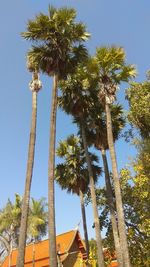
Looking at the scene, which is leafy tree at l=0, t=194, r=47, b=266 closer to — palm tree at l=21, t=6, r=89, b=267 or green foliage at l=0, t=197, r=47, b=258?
green foliage at l=0, t=197, r=47, b=258

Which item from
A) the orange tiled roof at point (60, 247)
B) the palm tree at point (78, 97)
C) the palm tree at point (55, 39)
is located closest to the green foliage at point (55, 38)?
the palm tree at point (55, 39)

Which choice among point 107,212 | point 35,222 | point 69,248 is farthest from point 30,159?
point 35,222

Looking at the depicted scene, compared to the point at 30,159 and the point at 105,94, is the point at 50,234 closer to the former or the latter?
the point at 30,159

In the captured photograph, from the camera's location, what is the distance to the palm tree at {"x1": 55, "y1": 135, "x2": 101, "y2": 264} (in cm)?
2688

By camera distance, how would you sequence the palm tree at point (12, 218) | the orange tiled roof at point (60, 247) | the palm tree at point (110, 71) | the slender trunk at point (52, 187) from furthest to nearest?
1. the palm tree at point (12, 218)
2. the orange tiled roof at point (60, 247)
3. the palm tree at point (110, 71)
4. the slender trunk at point (52, 187)

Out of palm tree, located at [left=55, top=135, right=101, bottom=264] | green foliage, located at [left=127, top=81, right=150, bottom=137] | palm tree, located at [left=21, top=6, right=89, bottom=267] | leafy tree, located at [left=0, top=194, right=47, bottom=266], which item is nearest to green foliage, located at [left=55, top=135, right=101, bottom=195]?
palm tree, located at [left=55, top=135, right=101, bottom=264]

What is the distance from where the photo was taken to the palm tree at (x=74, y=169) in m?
26.9

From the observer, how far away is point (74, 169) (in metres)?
26.9

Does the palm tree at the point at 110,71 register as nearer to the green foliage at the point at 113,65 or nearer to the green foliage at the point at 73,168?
the green foliage at the point at 113,65

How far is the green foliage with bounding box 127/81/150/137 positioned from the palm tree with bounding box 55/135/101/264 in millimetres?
4077

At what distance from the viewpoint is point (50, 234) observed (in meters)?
15.1

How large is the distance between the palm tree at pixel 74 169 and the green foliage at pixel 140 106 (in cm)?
408

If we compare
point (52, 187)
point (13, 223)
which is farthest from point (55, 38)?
point (13, 223)

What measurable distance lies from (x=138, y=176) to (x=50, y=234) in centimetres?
1091
